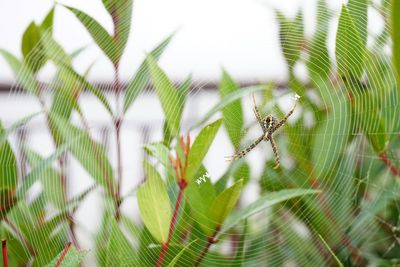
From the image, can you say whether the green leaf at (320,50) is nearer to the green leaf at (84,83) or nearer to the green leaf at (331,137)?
the green leaf at (331,137)

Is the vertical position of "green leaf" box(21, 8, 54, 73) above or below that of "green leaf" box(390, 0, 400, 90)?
below

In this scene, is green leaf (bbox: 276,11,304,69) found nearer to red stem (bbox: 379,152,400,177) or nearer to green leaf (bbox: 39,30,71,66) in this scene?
red stem (bbox: 379,152,400,177)

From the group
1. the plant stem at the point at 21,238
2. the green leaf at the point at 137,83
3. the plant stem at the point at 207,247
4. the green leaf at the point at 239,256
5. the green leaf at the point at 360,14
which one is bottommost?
the plant stem at the point at 21,238

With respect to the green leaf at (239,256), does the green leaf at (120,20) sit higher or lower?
higher

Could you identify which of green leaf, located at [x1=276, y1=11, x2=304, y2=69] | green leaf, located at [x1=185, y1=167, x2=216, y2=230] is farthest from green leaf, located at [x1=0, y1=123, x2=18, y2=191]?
green leaf, located at [x1=276, y1=11, x2=304, y2=69]

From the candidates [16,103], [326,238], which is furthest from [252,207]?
Result: [16,103]

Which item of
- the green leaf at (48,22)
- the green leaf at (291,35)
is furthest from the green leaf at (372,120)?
the green leaf at (48,22)

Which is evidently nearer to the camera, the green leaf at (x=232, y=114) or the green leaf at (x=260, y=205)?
the green leaf at (x=260, y=205)
